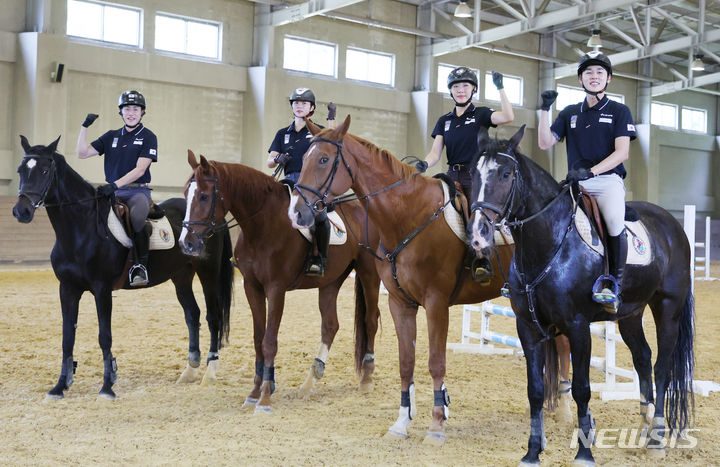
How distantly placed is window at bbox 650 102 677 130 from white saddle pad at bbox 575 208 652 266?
78.6 feet

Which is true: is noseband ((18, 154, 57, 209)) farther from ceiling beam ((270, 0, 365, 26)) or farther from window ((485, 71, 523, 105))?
window ((485, 71, 523, 105))

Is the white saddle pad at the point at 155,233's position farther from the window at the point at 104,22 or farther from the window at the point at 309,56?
the window at the point at 309,56

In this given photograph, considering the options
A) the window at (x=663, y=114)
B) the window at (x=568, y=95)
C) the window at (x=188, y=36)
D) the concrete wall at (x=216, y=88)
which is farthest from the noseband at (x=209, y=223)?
the window at (x=663, y=114)

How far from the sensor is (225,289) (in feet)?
22.7

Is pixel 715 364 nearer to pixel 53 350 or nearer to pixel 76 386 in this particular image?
pixel 76 386

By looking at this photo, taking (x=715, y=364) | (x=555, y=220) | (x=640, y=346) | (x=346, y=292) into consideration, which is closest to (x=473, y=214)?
(x=555, y=220)

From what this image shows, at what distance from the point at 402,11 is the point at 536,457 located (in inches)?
701

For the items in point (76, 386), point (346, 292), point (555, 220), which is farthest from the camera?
point (346, 292)

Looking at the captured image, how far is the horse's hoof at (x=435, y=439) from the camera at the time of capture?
15.1ft

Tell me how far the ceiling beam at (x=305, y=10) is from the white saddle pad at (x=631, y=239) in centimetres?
1258

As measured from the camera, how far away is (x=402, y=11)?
796 inches

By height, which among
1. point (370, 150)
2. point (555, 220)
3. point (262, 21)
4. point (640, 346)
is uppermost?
point (262, 21)

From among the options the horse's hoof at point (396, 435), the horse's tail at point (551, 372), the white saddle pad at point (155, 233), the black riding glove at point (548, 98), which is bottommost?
the horse's hoof at point (396, 435)

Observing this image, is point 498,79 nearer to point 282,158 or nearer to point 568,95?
point 282,158
